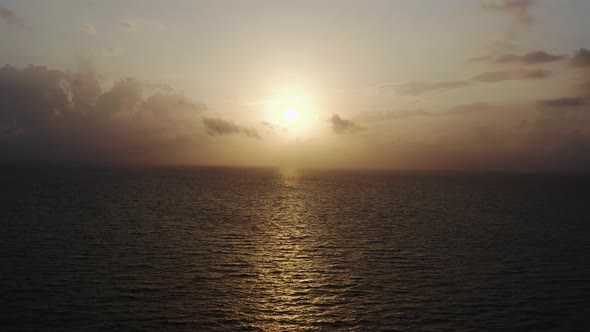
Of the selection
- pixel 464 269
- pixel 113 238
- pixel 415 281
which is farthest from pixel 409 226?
pixel 113 238

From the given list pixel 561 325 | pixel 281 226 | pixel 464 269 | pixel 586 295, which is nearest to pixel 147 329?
pixel 561 325

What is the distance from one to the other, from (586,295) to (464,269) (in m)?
14.2

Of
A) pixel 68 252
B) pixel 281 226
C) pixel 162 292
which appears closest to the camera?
pixel 162 292

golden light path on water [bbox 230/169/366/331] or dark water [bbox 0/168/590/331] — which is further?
golden light path on water [bbox 230/169/366/331]

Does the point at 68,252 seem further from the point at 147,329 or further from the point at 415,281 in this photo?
the point at 415,281

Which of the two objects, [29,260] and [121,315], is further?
[29,260]

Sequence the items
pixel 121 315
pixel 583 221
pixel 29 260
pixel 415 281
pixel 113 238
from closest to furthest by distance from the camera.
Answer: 1. pixel 121 315
2. pixel 415 281
3. pixel 29 260
4. pixel 113 238
5. pixel 583 221

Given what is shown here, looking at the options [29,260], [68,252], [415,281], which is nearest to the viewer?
[415,281]

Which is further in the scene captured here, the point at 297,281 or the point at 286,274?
the point at 286,274

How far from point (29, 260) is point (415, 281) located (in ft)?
170

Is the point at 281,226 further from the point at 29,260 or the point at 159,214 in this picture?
the point at 29,260

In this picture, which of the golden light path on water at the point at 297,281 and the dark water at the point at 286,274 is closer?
the dark water at the point at 286,274

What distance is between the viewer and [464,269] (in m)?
56.1

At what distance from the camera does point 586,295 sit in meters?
45.5
